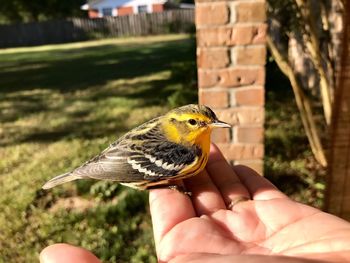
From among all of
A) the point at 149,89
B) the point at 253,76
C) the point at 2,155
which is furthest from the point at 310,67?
the point at 2,155

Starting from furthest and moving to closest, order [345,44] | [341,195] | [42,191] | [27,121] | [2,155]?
[27,121] → [2,155] → [42,191] → [341,195] → [345,44]

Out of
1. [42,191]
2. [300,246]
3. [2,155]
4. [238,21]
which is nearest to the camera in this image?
[300,246]

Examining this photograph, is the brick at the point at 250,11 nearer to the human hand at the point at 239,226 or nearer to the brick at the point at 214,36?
the brick at the point at 214,36

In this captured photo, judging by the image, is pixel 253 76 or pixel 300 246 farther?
pixel 253 76

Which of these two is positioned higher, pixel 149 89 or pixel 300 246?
pixel 300 246

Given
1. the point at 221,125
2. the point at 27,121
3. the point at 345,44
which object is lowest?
the point at 27,121

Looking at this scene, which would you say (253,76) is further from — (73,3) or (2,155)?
(73,3)
